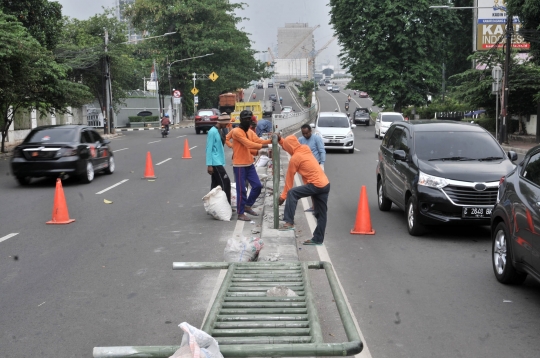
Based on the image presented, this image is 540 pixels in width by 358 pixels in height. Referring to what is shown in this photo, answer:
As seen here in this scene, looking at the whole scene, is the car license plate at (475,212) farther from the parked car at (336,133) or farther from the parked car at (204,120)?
the parked car at (204,120)

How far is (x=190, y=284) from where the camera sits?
7457 mm

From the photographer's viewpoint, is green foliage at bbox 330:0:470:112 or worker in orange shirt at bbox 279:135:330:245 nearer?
worker in orange shirt at bbox 279:135:330:245

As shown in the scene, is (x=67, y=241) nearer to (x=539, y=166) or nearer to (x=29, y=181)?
(x=539, y=166)

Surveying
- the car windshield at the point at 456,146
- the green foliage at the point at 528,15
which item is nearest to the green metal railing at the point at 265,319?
the car windshield at the point at 456,146

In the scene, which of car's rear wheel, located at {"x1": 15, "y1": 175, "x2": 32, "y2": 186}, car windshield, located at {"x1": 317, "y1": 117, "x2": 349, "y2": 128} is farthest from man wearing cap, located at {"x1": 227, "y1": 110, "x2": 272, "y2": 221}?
car windshield, located at {"x1": 317, "y1": 117, "x2": 349, "y2": 128}

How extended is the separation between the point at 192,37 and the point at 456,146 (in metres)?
63.7

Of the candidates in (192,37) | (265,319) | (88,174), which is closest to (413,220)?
(265,319)

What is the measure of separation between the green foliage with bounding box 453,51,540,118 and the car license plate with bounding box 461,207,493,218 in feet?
88.9

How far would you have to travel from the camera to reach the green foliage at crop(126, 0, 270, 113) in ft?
233

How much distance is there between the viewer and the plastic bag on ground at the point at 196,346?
12.9 feet

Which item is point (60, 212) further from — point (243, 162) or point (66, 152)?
point (66, 152)

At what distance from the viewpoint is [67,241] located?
995cm

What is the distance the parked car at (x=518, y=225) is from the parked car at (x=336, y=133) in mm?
19514

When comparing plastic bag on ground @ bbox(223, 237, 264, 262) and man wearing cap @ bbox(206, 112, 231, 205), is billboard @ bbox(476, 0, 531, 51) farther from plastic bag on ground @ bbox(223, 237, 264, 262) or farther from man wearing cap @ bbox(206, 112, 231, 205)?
plastic bag on ground @ bbox(223, 237, 264, 262)
